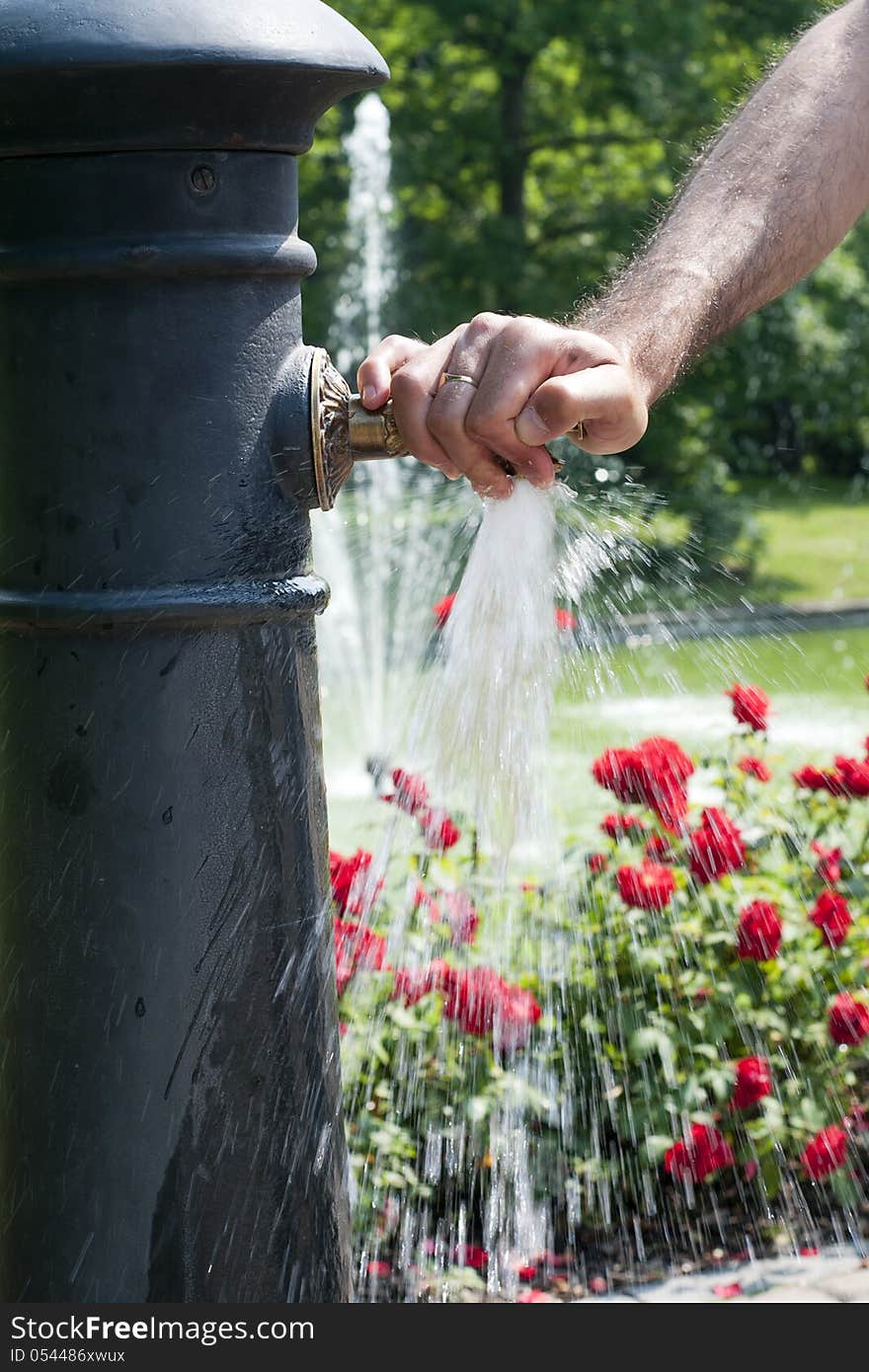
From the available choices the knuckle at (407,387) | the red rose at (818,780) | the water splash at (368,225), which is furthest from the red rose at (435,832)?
the water splash at (368,225)

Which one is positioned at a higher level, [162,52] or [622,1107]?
[162,52]

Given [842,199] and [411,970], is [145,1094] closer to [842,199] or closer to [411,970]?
[842,199]

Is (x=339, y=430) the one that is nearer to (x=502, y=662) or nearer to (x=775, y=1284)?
(x=502, y=662)

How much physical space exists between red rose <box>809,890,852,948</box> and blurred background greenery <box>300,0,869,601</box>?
8175mm

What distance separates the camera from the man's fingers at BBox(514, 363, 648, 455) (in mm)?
1290

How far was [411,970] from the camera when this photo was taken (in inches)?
113

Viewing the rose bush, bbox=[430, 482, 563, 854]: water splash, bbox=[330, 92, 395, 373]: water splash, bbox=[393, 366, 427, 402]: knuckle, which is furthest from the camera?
bbox=[330, 92, 395, 373]: water splash

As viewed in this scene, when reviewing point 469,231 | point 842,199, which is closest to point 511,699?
point 842,199

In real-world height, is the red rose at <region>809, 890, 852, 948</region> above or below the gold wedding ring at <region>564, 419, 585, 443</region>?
below

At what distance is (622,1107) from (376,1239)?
0.48m

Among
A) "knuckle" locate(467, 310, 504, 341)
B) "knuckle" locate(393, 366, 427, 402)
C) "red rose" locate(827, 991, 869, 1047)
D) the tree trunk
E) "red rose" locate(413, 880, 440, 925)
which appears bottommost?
"red rose" locate(827, 991, 869, 1047)

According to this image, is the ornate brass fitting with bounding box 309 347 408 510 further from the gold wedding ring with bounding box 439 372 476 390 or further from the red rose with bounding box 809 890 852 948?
the red rose with bounding box 809 890 852 948

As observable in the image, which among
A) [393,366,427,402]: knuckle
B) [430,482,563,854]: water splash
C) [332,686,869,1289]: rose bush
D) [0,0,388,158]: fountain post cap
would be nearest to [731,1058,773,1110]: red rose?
[332,686,869,1289]: rose bush

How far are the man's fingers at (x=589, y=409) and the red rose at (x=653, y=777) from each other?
1.56 meters
